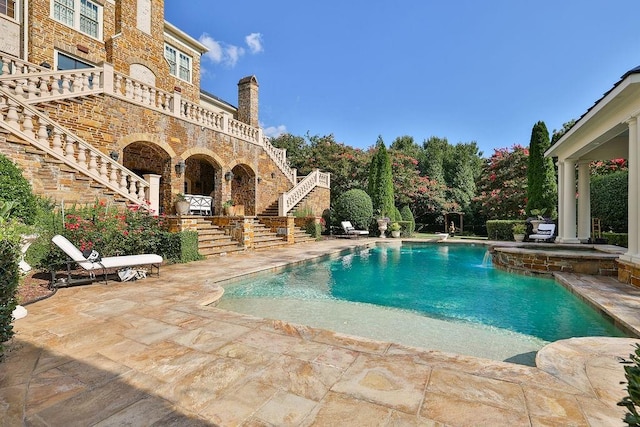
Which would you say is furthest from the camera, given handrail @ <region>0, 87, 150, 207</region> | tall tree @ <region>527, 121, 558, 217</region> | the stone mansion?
tall tree @ <region>527, 121, 558, 217</region>

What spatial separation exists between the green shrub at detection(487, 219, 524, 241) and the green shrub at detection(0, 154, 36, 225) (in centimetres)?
1847

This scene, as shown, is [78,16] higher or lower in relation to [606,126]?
higher

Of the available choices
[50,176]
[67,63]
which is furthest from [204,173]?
[50,176]

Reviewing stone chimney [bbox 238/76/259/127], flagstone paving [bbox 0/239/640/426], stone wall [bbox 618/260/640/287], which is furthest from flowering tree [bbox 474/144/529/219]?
flagstone paving [bbox 0/239/640/426]

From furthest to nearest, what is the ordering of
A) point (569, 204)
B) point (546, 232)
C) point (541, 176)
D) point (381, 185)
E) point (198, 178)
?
point (381, 185) → point (198, 178) → point (541, 176) → point (546, 232) → point (569, 204)

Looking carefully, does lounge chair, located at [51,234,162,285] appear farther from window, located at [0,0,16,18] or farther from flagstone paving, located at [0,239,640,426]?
window, located at [0,0,16,18]

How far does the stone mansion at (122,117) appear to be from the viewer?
789cm

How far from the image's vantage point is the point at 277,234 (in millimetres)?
13516

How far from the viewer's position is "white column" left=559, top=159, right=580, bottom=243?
10555 millimetres

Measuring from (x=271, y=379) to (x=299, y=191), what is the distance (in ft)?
49.2

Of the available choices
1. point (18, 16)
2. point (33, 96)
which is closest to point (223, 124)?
point (33, 96)

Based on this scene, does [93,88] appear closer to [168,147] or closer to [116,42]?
[168,147]

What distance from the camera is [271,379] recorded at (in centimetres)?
240

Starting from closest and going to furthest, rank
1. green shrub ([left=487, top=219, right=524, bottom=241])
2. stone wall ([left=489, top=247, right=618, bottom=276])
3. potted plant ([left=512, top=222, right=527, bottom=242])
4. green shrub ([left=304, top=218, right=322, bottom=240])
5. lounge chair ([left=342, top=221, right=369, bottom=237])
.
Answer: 1. stone wall ([left=489, top=247, right=618, bottom=276])
2. potted plant ([left=512, top=222, right=527, bottom=242])
3. green shrub ([left=304, top=218, right=322, bottom=240])
4. green shrub ([left=487, top=219, right=524, bottom=241])
5. lounge chair ([left=342, top=221, right=369, bottom=237])
